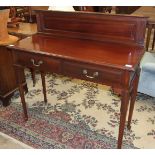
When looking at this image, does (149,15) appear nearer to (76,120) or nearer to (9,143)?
(76,120)

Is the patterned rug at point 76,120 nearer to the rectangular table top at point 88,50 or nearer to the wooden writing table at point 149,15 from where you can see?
the rectangular table top at point 88,50

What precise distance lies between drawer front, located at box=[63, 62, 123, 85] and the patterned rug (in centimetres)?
69

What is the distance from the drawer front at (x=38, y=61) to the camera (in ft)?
5.28

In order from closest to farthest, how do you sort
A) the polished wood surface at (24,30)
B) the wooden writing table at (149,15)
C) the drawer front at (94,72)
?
1. the drawer front at (94,72)
2. the polished wood surface at (24,30)
3. the wooden writing table at (149,15)

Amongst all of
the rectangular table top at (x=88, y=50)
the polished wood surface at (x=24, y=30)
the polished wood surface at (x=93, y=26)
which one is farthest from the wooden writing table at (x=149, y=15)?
the polished wood surface at (x=24, y=30)

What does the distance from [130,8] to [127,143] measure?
11.9 feet

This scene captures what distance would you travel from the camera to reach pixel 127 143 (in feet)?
6.13

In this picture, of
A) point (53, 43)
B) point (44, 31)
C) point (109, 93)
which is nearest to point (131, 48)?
point (53, 43)

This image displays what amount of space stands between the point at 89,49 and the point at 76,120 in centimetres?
86

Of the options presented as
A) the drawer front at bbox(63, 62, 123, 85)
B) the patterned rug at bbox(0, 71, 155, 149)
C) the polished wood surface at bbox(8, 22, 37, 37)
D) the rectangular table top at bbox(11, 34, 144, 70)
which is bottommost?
the patterned rug at bbox(0, 71, 155, 149)

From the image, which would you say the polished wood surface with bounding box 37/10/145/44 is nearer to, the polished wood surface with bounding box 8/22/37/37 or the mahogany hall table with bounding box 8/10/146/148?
the mahogany hall table with bounding box 8/10/146/148

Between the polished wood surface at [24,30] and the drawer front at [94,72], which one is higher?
the polished wood surface at [24,30]

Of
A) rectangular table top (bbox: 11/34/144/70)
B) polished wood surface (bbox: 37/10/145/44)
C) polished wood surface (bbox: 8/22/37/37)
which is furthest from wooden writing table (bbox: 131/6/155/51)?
polished wood surface (bbox: 8/22/37/37)

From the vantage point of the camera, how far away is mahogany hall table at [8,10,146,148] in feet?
4.65
